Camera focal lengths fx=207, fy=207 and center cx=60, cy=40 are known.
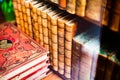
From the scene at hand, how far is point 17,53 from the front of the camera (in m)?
1.23

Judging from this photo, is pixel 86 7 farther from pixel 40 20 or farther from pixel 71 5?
pixel 40 20

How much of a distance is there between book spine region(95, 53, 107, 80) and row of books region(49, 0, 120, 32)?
0.55 ft

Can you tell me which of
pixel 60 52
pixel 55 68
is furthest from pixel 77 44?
pixel 55 68

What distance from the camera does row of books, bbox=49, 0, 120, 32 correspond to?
0.84 meters

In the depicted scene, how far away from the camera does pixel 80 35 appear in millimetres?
1111

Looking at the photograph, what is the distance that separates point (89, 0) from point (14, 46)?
593 mm

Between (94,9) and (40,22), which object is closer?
(94,9)

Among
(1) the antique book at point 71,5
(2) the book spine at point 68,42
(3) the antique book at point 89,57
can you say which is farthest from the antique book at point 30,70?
(1) the antique book at point 71,5

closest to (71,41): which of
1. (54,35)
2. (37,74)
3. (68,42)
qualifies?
(68,42)

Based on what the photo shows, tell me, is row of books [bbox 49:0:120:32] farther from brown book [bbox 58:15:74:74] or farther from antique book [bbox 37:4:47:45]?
antique book [bbox 37:4:47:45]

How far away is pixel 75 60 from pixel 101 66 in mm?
176

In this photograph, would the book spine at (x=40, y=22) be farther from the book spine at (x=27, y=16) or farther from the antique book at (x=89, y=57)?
the antique book at (x=89, y=57)

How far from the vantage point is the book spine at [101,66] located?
0.98 m

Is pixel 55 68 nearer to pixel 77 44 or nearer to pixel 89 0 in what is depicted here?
pixel 77 44
